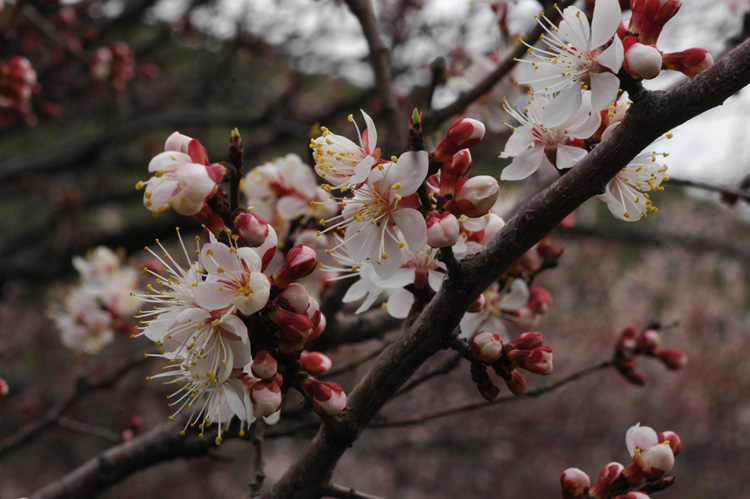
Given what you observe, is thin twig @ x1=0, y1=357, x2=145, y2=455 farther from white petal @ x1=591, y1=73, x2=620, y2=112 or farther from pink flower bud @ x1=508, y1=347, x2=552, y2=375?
white petal @ x1=591, y1=73, x2=620, y2=112

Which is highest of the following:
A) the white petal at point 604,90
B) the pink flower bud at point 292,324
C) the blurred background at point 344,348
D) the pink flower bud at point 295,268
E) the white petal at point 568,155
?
the white petal at point 604,90

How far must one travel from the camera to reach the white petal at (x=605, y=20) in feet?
3.75

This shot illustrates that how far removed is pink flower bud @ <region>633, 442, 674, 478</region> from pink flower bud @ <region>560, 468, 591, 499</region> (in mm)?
121

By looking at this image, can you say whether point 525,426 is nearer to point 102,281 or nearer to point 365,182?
point 102,281

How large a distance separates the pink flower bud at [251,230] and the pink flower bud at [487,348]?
0.44 m

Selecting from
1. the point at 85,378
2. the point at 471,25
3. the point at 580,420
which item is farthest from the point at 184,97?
the point at 580,420

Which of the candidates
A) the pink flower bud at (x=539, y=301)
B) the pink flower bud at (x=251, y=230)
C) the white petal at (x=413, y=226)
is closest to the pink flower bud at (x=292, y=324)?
the pink flower bud at (x=251, y=230)

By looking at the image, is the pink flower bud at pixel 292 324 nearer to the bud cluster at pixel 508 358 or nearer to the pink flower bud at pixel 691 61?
the bud cluster at pixel 508 358

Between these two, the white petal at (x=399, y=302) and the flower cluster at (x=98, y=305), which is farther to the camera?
the flower cluster at (x=98, y=305)

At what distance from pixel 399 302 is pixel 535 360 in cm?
36

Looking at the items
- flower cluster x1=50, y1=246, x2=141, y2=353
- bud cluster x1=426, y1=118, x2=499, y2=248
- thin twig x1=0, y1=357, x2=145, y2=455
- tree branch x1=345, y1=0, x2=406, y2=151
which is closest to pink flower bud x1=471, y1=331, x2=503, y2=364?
bud cluster x1=426, y1=118, x2=499, y2=248

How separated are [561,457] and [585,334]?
1.50 meters

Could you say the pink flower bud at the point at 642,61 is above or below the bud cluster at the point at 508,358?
above

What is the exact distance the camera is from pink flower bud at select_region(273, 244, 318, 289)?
44.0 inches
